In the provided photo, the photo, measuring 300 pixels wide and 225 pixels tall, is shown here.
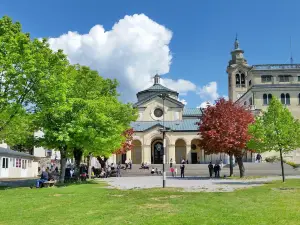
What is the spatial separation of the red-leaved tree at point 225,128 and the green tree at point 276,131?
6490mm

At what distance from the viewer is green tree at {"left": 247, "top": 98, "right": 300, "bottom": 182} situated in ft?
88.6

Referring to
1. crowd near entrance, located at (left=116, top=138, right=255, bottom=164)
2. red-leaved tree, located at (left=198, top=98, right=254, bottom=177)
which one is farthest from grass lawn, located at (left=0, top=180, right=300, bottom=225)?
crowd near entrance, located at (left=116, top=138, right=255, bottom=164)

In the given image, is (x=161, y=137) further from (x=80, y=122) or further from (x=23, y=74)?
(x=23, y=74)

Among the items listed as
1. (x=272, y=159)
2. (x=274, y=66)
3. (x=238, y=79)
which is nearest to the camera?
(x=272, y=159)

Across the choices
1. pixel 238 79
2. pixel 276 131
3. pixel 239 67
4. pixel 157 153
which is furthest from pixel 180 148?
pixel 276 131

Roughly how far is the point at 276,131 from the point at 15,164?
1305 inches

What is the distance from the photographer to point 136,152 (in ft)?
219

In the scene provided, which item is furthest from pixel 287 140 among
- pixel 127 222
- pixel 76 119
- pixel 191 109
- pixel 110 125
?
pixel 191 109

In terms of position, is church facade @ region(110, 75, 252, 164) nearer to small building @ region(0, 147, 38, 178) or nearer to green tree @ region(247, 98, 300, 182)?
small building @ region(0, 147, 38, 178)

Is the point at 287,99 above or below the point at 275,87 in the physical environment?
below

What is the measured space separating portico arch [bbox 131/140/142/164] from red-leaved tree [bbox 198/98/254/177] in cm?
3058

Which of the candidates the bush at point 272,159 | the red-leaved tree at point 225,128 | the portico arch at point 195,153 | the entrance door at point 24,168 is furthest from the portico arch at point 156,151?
the red-leaved tree at point 225,128

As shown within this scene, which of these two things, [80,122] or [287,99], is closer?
[80,122]

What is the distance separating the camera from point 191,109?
260 ft
